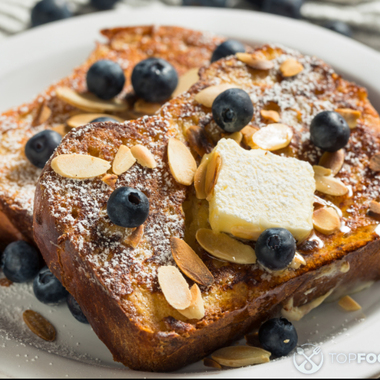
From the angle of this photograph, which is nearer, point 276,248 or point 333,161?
point 276,248

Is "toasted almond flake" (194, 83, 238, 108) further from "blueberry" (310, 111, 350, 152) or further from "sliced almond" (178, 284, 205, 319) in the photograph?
"sliced almond" (178, 284, 205, 319)

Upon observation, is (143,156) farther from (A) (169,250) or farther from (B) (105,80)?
(B) (105,80)

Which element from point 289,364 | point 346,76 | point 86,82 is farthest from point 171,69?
point 289,364

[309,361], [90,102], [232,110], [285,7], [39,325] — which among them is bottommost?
[39,325]

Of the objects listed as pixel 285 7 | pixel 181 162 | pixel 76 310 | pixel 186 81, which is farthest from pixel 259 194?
pixel 285 7

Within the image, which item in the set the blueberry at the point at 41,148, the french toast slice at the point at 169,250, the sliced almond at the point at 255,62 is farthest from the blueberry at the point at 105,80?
the sliced almond at the point at 255,62

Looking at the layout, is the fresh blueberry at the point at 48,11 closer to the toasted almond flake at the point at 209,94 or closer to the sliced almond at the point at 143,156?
the toasted almond flake at the point at 209,94

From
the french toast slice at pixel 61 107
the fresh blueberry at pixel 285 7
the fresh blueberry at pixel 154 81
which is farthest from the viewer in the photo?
the fresh blueberry at pixel 285 7
